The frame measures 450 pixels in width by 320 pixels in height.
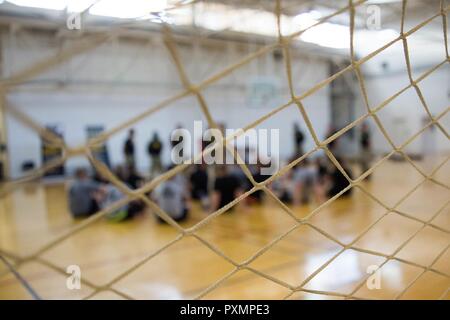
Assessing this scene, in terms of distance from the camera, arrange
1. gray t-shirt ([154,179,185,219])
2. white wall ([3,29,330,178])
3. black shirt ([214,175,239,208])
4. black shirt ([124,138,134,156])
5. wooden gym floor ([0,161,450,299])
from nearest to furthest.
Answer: wooden gym floor ([0,161,450,299]), gray t-shirt ([154,179,185,219]), black shirt ([214,175,239,208]), black shirt ([124,138,134,156]), white wall ([3,29,330,178])

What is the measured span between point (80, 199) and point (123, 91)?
5.01m

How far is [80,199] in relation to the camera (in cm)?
442

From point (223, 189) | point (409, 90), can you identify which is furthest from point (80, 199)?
point (409, 90)

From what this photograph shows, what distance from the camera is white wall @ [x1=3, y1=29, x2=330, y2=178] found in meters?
7.77

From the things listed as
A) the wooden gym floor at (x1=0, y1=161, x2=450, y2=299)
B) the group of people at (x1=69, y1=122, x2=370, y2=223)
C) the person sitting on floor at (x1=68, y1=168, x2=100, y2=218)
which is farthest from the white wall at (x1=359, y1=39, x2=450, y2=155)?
the person sitting on floor at (x1=68, y1=168, x2=100, y2=218)

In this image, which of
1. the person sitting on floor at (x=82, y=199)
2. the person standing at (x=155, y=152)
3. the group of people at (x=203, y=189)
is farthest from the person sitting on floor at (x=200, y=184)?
the person standing at (x=155, y=152)

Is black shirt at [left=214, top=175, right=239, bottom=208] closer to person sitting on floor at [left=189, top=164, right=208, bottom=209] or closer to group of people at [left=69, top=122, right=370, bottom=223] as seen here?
group of people at [left=69, top=122, right=370, bottom=223]

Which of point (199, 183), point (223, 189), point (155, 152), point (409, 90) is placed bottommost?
point (155, 152)

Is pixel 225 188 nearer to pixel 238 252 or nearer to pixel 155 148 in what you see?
pixel 238 252

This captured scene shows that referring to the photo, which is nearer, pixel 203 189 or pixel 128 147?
pixel 203 189

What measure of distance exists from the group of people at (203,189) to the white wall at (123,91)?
3013 millimetres

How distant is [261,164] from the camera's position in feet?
16.7
